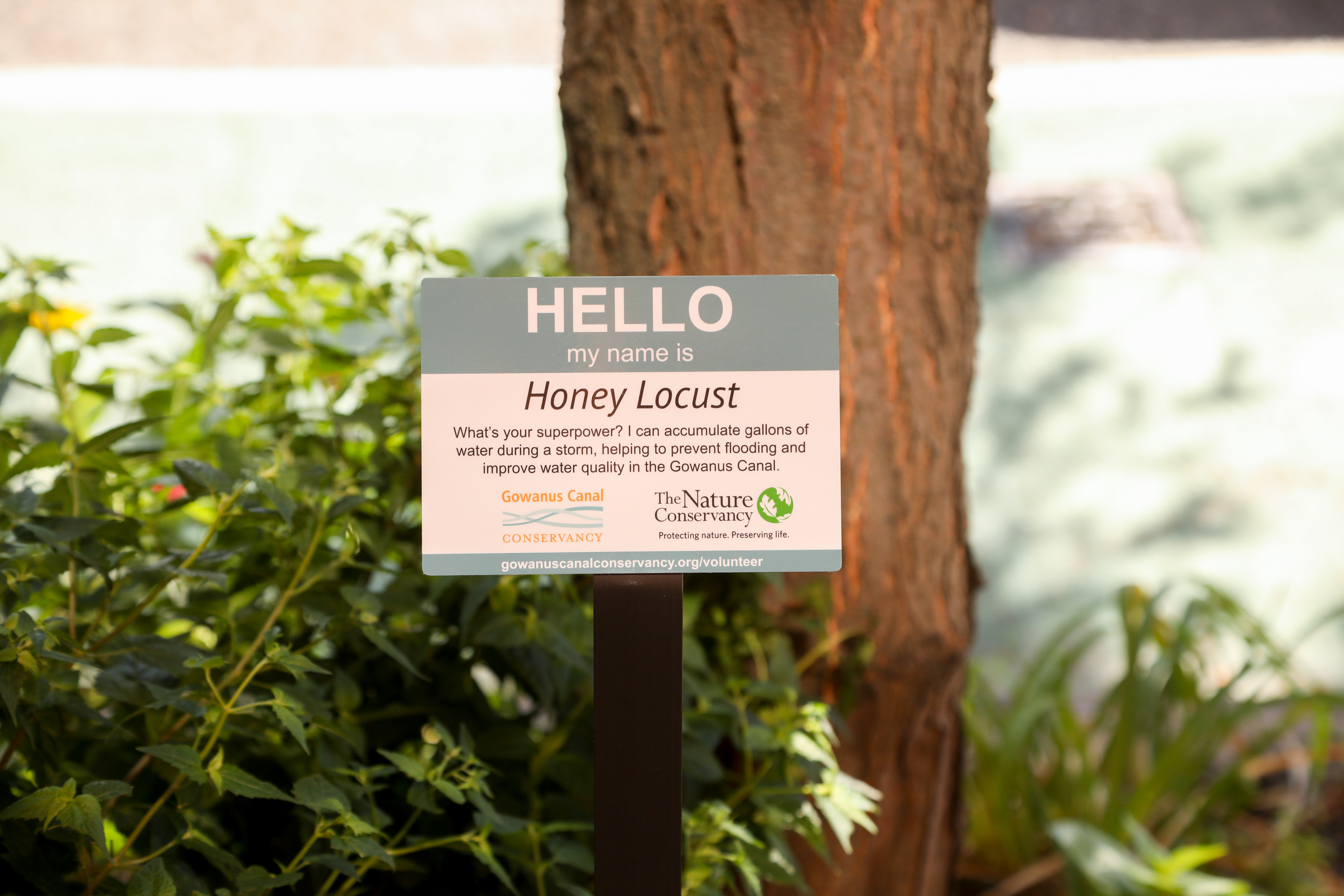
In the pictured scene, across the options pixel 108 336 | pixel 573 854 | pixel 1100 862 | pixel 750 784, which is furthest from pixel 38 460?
pixel 1100 862

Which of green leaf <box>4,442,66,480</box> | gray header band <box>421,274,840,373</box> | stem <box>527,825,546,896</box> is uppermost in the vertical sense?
gray header band <box>421,274,840,373</box>

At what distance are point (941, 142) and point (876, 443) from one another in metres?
0.37

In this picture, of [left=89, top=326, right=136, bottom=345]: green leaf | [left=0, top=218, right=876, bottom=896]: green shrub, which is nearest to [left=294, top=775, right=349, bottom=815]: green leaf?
Answer: [left=0, top=218, right=876, bottom=896]: green shrub

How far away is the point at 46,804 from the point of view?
0.67 meters

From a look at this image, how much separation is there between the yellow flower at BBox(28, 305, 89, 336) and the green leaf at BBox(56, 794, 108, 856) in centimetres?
56

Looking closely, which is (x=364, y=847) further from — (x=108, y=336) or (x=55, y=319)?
(x=55, y=319)

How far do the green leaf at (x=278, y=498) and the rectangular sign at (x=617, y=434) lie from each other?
4.3 inches

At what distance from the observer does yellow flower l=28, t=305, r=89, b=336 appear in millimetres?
1038

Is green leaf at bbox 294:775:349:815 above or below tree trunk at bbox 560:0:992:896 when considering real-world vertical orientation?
below

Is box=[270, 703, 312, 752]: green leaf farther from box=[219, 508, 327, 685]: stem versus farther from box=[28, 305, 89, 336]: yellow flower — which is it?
box=[28, 305, 89, 336]: yellow flower

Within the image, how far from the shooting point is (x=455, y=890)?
940mm

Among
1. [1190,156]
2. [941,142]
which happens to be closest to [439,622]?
[941,142]

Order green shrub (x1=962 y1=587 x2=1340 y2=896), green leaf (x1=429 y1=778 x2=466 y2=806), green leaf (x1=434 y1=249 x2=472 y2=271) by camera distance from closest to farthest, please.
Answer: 1. green leaf (x1=429 y1=778 x2=466 y2=806)
2. green leaf (x1=434 y1=249 x2=472 y2=271)
3. green shrub (x1=962 y1=587 x2=1340 y2=896)

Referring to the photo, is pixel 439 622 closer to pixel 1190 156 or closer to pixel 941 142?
pixel 941 142
